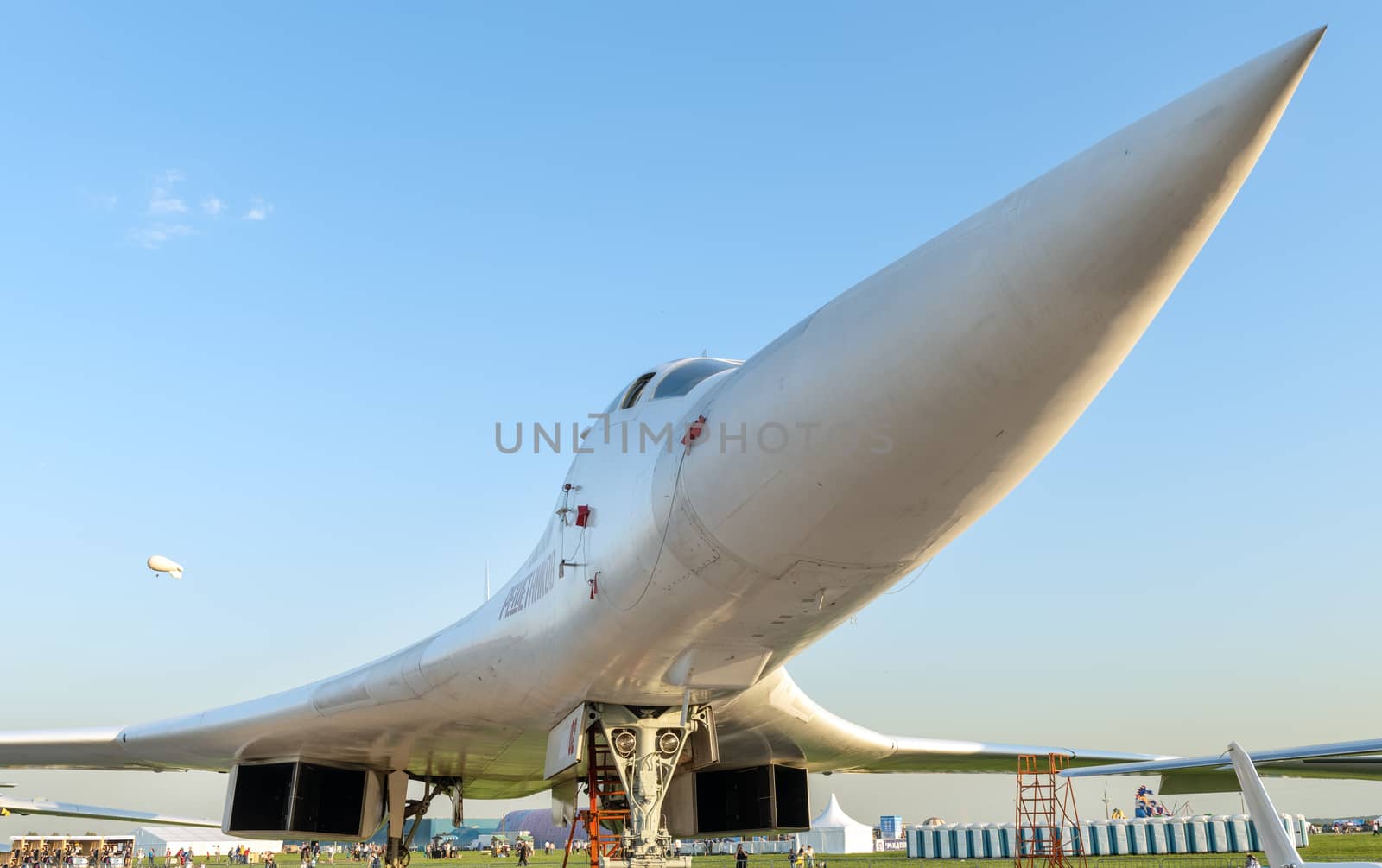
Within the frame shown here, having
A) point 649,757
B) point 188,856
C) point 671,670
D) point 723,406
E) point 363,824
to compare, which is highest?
point 723,406

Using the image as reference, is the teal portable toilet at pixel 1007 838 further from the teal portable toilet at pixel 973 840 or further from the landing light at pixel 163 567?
the landing light at pixel 163 567

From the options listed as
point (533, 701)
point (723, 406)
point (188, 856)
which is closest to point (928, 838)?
point (188, 856)

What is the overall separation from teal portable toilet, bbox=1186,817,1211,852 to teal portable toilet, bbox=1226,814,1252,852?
2.81 feet

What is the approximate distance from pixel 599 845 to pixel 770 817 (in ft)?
11.0

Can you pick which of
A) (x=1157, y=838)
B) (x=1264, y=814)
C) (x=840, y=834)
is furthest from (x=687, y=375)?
(x=840, y=834)

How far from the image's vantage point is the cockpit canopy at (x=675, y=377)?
536cm

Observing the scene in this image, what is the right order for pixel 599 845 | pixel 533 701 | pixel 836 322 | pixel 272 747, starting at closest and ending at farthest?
pixel 836 322 < pixel 599 845 < pixel 533 701 < pixel 272 747

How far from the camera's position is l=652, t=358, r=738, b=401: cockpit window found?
210 inches

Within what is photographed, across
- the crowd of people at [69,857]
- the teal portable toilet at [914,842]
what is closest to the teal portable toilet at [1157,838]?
the teal portable toilet at [914,842]

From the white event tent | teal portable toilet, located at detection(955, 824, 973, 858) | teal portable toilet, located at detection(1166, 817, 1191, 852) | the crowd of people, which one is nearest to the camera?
teal portable toilet, located at detection(1166, 817, 1191, 852)

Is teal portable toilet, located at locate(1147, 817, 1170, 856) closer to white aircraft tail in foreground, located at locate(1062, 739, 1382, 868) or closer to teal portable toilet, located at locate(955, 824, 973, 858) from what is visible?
teal portable toilet, located at locate(955, 824, 973, 858)

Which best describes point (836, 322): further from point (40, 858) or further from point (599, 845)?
point (40, 858)

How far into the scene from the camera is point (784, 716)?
7.61 meters

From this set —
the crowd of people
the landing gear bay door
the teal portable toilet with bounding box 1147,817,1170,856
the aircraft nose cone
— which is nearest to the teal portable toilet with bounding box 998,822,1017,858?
the teal portable toilet with bounding box 1147,817,1170,856
